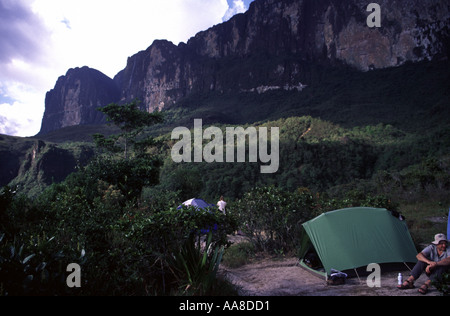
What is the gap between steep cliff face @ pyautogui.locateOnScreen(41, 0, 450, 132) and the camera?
2857 inches

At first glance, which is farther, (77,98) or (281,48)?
(77,98)

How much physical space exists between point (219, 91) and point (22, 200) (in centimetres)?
10636

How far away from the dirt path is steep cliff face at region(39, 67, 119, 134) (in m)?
162

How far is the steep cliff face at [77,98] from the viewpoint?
527ft

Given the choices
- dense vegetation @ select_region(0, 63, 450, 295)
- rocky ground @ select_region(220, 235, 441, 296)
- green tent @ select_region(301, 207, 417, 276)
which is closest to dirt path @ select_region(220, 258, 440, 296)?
rocky ground @ select_region(220, 235, 441, 296)

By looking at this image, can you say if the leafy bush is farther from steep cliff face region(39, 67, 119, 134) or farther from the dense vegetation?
steep cliff face region(39, 67, 119, 134)

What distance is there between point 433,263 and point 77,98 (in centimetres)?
18405

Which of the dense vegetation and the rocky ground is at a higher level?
the dense vegetation

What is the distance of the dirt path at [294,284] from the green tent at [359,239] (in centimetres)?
Result: 36

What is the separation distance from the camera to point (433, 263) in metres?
4.64

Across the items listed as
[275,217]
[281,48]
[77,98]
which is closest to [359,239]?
[275,217]

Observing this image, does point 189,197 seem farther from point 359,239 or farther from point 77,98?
point 77,98

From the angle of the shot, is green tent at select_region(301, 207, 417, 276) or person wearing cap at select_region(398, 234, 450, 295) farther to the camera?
green tent at select_region(301, 207, 417, 276)
